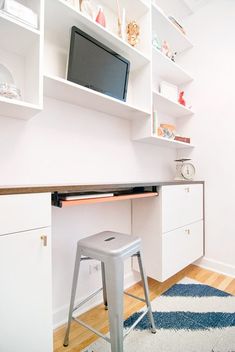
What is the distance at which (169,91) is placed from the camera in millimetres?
2201

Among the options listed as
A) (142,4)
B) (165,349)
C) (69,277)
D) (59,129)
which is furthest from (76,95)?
(165,349)

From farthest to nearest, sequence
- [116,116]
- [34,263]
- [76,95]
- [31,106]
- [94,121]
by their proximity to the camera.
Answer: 1. [116,116]
2. [94,121]
3. [76,95]
4. [31,106]
5. [34,263]

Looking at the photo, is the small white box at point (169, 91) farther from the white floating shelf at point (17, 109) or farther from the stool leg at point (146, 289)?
Answer: the stool leg at point (146, 289)

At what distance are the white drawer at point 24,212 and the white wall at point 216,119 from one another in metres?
1.88

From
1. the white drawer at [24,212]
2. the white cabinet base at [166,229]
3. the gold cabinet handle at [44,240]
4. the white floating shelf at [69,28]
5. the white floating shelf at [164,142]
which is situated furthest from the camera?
the white floating shelf at [164,142]

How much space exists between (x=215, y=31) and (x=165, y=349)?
2871 mm

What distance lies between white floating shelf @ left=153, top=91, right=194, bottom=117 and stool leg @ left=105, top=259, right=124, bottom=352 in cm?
151

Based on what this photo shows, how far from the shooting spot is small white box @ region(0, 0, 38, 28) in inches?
A: 36.1

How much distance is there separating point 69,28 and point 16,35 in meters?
0.42

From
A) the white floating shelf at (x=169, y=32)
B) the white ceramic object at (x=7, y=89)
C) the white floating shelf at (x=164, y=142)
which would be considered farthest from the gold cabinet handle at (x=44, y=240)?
the white floating shelf at (x=169, y=32)

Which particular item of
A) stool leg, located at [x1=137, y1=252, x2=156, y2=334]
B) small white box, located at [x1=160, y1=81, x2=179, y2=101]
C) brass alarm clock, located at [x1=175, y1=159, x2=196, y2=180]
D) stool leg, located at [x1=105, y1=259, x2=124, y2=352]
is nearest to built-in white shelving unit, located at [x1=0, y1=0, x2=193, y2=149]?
small white box, located at [x1=160, y1=81, x2=179, y2=101]

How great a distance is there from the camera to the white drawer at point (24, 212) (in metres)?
0.77

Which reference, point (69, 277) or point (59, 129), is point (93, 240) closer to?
point (69, 277)

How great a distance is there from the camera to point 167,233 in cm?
164
